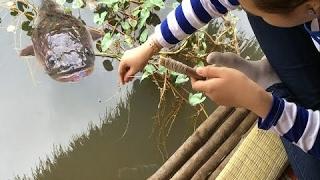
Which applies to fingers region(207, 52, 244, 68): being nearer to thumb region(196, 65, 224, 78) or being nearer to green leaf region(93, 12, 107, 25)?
thumb region(196, 65, 224, 78)

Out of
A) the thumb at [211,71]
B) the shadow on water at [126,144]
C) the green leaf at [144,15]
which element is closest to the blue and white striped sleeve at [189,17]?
the thumb at [211,71]

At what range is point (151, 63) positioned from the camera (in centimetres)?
163

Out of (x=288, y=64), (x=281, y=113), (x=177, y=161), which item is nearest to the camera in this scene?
(x=281, y=113)

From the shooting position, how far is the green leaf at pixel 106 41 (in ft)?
5.36

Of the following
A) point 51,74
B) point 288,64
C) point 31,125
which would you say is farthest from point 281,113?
point 31,125

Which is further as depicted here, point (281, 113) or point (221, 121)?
point (221, 121)

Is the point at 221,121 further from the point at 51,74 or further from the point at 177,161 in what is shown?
the point at 51,74

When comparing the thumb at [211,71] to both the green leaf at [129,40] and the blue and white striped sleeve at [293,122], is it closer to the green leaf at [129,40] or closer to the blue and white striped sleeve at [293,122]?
the blue and white striped sleeve at [293,122]

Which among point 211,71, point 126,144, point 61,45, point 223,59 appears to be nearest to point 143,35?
point 61,45

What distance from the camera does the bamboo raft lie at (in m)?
1.12

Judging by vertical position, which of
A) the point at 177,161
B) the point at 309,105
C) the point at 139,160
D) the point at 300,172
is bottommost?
the point at 139,160

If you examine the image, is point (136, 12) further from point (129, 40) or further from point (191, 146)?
point (191, 146)

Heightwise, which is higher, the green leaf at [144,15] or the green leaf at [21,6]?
the green leaf at [144,15]

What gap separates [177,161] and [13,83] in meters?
0.75
